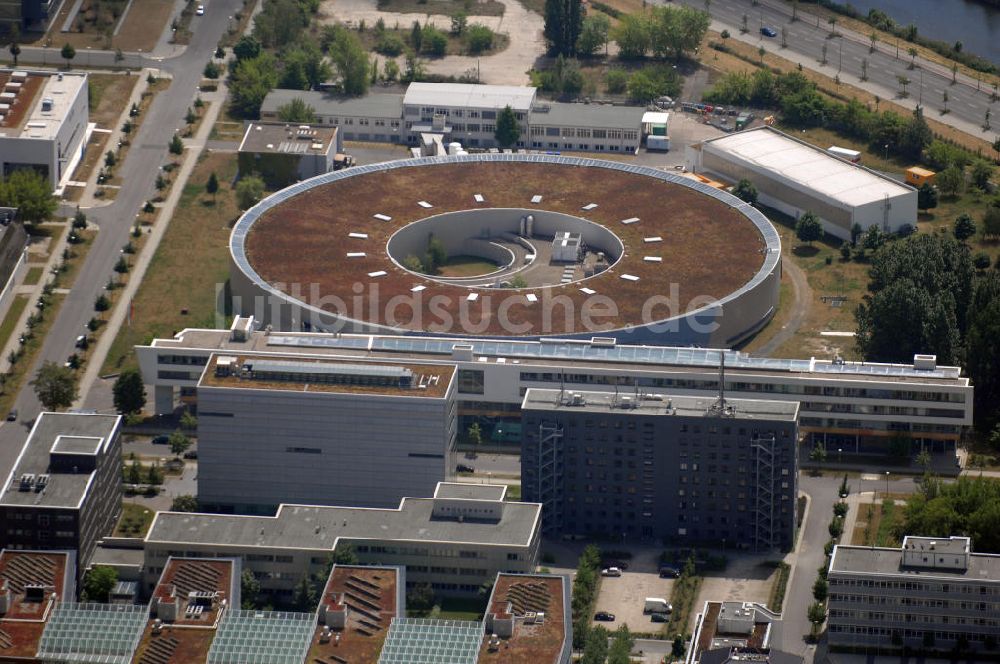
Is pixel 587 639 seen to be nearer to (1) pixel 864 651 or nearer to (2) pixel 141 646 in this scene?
(1) pixel 864 651

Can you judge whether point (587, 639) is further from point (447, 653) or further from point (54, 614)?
point (54, 614)

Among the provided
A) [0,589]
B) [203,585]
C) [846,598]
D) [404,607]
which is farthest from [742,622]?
[0,589]

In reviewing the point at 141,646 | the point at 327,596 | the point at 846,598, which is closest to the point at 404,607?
the point at 327,596

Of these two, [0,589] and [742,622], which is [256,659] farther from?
[742,622]

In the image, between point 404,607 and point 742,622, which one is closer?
point 742,622

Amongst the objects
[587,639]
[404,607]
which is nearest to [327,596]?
[404,607]
